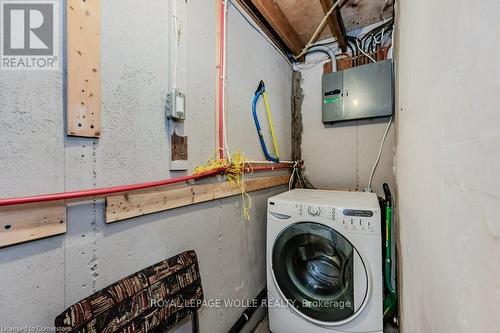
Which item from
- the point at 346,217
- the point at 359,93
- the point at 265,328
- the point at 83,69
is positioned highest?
the point at 359,93

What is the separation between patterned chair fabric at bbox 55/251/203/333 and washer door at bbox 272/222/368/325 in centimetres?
65

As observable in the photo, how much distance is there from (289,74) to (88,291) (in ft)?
7.89

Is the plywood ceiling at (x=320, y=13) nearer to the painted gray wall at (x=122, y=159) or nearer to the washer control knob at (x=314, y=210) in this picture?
the painted gray wall at (x=122, y=159)

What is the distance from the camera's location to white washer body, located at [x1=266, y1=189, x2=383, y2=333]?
1224 mm

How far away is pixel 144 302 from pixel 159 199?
0.39 meters

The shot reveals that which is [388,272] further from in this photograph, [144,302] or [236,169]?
[144,302]

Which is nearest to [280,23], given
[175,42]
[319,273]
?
[175,42]

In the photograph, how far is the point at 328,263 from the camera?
1.38 metres

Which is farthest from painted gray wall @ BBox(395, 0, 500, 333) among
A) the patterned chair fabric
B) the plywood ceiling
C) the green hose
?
the plywood ceiling

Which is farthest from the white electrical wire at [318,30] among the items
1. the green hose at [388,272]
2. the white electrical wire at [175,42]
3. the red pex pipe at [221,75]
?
the green hose at [388,272]

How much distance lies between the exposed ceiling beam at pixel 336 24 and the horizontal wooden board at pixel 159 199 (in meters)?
1.53

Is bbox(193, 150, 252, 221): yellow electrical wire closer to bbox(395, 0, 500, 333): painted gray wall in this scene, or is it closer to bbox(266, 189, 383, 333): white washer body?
bbox(266, 189, 383, 333): white washer body

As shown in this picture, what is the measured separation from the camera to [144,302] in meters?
0.80

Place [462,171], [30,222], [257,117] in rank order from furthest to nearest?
[257,117] < [30,222] < [462,171]
